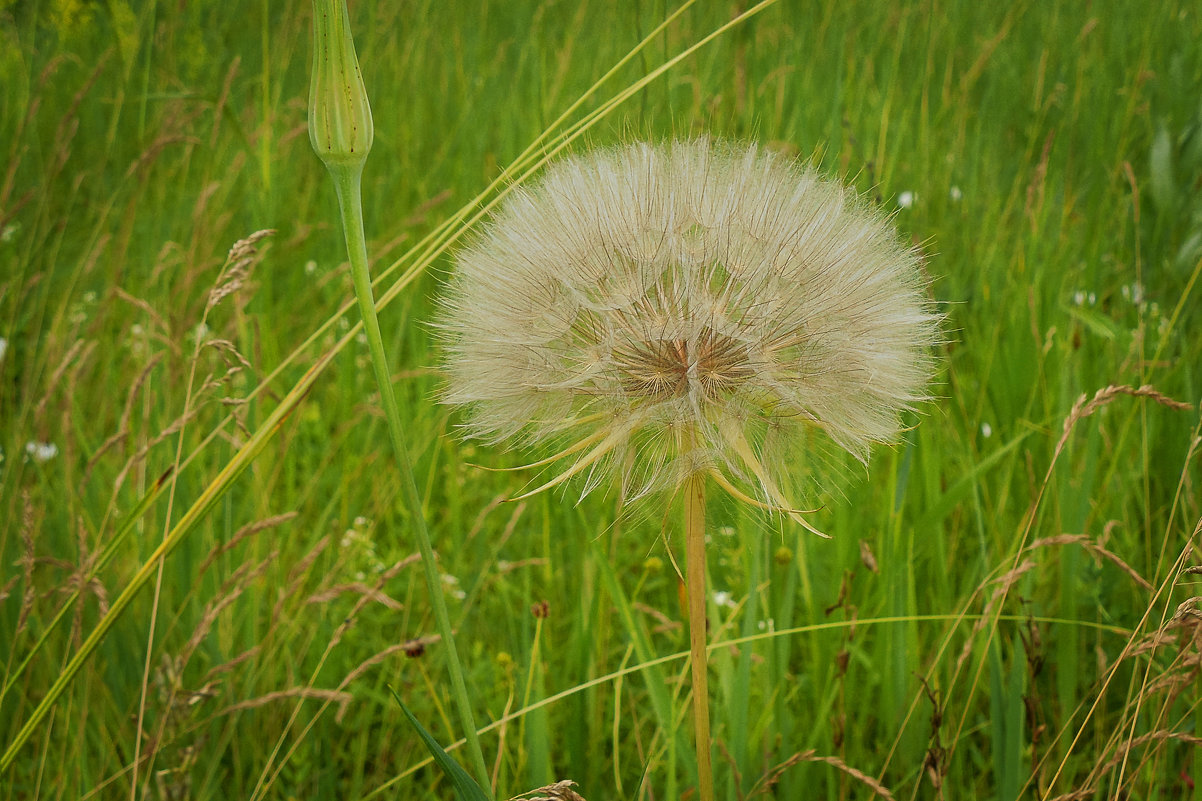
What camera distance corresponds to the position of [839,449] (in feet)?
3.71

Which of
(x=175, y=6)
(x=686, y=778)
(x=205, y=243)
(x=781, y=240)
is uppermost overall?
(x=175, y=6)

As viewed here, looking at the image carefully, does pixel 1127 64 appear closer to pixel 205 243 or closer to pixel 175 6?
pixel 205 243

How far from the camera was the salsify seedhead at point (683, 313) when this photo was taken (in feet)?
3.18

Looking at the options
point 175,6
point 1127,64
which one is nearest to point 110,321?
point 175,6

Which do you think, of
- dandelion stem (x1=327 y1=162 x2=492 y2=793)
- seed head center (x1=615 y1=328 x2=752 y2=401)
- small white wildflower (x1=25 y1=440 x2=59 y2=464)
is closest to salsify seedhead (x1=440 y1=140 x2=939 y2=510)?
seed head center (x1=615 y1=328 x2=752 y2=401)

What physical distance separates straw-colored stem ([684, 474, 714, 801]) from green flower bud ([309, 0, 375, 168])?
42 centimetres

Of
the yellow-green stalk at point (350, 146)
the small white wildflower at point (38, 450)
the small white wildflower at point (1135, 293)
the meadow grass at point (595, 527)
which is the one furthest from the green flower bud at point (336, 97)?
the small white wildflower at point (1135, 293)

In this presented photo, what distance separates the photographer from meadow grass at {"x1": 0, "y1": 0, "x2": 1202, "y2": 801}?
1.28 metres

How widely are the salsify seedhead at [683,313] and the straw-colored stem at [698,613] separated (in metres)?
0.03

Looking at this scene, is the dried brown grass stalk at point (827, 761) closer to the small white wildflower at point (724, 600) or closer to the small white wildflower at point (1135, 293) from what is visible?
the small white wildflower at point (724, 600)

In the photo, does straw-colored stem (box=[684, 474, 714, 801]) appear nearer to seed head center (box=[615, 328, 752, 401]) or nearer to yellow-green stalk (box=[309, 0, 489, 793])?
seed head center (box=[615, 328, 752, 401])

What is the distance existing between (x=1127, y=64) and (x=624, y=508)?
133 inches

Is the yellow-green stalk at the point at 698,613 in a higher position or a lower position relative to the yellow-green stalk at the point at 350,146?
lower

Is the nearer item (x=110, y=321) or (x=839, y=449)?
(x=839, y=449)
